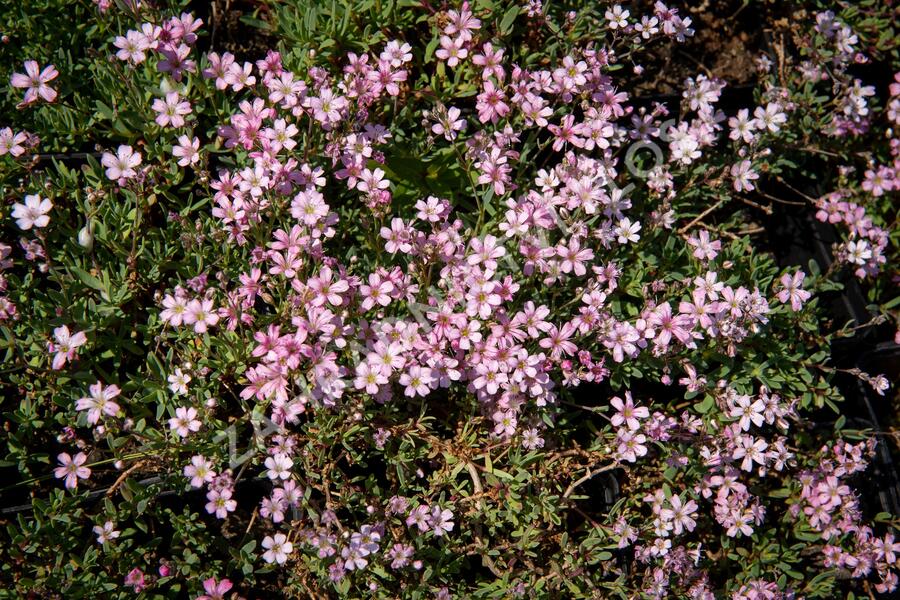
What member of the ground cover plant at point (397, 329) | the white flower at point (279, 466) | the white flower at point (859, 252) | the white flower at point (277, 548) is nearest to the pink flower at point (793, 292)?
the ground cover plant at point (397, 329)

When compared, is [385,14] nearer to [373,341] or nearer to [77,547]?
[373,341]

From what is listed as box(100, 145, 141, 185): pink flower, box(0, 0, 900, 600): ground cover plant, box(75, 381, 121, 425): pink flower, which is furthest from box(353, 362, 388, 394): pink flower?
box(100, 145, 141, 185): pink flower

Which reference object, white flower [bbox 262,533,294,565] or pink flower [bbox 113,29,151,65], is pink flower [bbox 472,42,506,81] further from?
white flower [bbox 262,533,294,565]

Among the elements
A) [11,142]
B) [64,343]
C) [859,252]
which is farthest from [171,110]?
[859,252]

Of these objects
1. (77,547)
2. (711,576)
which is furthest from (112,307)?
(711,576)

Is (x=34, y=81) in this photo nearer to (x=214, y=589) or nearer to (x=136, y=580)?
(x=136, y=580)
